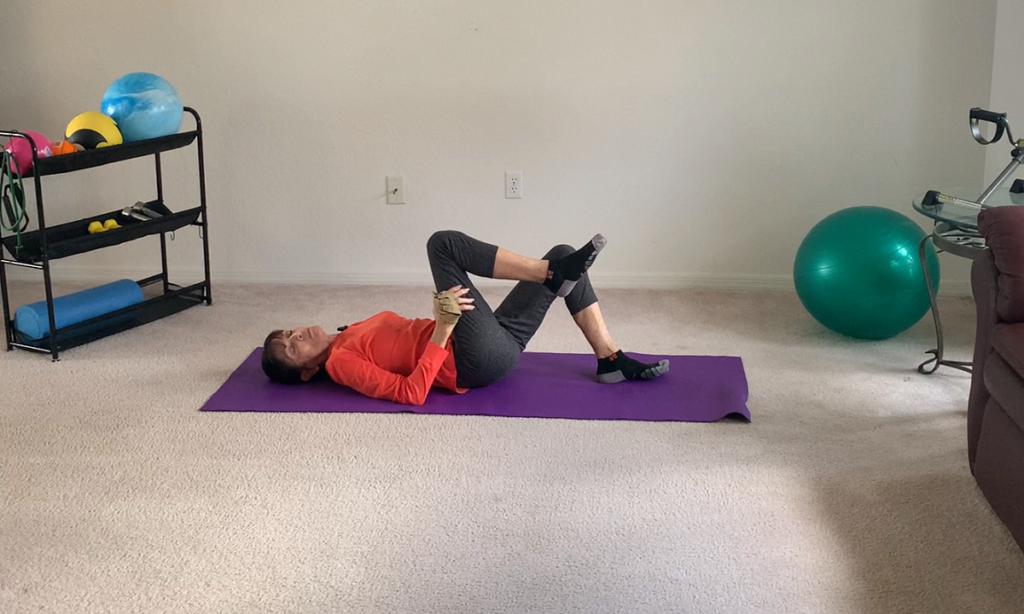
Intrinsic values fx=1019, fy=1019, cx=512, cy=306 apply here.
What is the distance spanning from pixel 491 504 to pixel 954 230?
176 centimetres

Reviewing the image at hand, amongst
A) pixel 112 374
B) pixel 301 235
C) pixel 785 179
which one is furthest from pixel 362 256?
pixel 785 179

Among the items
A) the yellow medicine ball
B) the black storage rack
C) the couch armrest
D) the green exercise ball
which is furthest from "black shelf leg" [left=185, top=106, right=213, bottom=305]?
the couch armrest

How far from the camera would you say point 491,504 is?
2461mm

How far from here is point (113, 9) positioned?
4.17 meters

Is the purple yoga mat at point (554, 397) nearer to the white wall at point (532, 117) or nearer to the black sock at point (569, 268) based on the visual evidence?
the black sock at point (569, 268)

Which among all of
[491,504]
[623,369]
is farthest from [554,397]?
[491,504]

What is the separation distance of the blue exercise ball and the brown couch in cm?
270

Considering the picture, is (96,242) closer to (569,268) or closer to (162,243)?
(162,243)

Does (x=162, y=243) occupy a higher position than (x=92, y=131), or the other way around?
(x=92, y=131)

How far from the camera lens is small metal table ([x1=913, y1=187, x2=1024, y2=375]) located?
2977 millimetres

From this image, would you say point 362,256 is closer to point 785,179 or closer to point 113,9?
point 113,9

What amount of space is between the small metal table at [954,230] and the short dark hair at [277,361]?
6.48ft

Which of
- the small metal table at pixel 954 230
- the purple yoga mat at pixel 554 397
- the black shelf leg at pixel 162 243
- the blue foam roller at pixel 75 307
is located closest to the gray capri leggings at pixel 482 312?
the purple yoga mat at pixel 554 397

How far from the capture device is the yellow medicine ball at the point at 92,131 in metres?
3.46
